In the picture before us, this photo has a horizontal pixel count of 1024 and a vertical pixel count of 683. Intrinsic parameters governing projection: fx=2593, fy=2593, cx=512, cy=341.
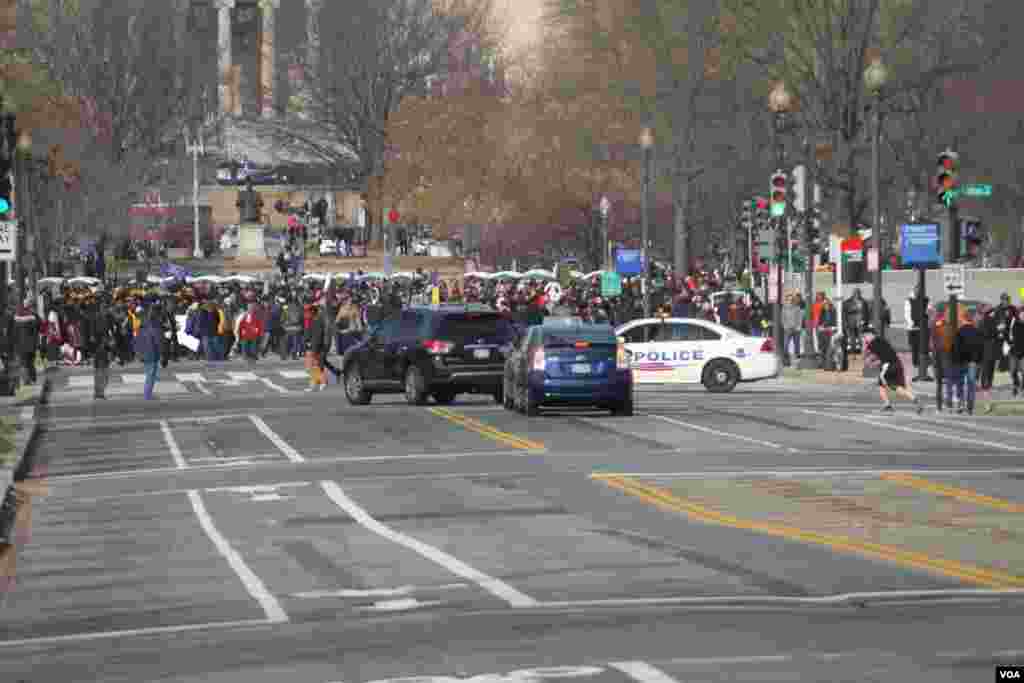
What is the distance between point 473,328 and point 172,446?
7.80m

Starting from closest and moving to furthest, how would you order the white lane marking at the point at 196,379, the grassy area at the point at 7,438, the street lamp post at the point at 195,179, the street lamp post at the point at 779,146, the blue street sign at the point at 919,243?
the grassy area at the point at 7,438, the blue street sign at the point at 919,243, the white lane marking at the point at 196,379, the street lamp post at the point at 779,146, the street lamp post at the point at 195,179

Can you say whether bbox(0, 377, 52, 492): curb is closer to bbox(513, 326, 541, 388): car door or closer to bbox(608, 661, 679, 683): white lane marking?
bbox(513, 326, 541, 388): car door

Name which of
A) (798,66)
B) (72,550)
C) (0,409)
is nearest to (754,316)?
(798,66)

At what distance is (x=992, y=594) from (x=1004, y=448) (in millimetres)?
16605

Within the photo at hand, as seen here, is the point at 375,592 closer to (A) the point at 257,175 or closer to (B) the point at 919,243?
(B) the point at 919,243

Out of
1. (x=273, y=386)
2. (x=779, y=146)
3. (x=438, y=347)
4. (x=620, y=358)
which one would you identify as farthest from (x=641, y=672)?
(x=779, y=146)

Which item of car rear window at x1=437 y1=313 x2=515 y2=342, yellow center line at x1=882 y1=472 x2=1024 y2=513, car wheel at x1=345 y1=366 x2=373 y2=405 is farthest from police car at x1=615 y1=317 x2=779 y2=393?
yellow center line at x1=882 y1=472 x2=1024 y2=513

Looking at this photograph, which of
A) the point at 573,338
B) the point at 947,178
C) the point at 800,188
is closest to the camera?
the point at 573,338

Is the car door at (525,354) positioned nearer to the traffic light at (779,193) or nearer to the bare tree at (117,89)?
the traffic light at (779,193)

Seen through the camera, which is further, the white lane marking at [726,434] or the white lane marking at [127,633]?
the white lane marking at [726,434]

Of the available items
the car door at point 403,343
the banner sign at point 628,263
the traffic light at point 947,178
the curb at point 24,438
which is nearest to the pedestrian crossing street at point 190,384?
the curb at point 24,438

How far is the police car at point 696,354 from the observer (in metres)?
49.2

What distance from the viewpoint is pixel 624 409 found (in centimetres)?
3922

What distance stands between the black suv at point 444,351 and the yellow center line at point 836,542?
14.8 meters
